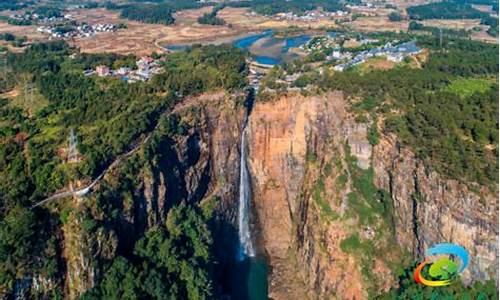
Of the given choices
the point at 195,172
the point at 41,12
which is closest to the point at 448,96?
the point at 195,172

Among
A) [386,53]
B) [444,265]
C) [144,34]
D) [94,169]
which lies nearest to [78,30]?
[144,34]

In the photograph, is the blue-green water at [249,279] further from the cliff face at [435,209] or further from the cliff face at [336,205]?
the cliff face at [435,209]

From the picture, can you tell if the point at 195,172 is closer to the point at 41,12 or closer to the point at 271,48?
the point at 271,48

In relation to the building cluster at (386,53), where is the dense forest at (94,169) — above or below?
below

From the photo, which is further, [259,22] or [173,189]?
[259,22]

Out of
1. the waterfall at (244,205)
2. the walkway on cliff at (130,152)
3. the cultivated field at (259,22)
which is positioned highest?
the cultivated field at (259,22)

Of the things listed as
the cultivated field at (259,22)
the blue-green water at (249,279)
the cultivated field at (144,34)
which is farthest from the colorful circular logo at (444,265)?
the cultivated field at (259,22)

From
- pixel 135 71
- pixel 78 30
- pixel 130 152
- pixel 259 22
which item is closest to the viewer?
pixel 130 152

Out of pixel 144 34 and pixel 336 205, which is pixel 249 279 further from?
pixel 144 34
